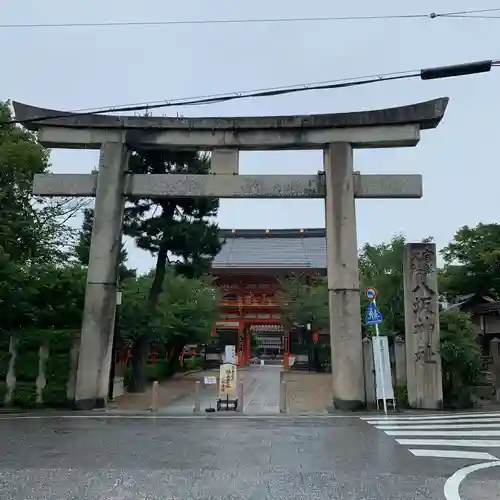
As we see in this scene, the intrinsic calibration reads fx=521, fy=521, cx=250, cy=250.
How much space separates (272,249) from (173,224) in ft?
77.7

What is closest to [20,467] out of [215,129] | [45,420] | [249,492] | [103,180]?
[249,492]

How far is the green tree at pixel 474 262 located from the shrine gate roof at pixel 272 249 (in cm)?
1139

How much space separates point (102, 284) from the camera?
1423 centimetres

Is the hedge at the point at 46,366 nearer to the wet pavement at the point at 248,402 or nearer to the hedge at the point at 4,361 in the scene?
the hedge at the point at 4,361

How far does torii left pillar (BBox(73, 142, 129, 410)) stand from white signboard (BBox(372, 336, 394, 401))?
7.12 meters

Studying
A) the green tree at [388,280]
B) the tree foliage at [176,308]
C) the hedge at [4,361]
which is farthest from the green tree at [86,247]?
the green tree at [388,280]

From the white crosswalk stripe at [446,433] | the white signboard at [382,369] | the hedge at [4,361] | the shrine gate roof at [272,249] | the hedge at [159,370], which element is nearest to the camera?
the white crosswalk stripe at [446,433]

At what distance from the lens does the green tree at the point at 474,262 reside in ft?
73.9

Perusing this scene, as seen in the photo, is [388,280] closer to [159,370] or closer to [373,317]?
[373,317]

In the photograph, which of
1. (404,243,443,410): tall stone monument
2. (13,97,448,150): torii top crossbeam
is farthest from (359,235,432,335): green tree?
(13,97,448,150): torii top crossbeam

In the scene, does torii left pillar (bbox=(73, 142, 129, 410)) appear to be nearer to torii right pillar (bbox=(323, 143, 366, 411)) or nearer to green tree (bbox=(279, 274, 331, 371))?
torii right pillar (bbox=(323, 143, 366, 411))

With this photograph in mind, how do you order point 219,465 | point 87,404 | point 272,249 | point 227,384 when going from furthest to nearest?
point 272,249
point 227,384
point 87,404
point 219,465

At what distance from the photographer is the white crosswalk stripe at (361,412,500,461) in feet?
25.3

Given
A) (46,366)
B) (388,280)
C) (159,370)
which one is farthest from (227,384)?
(159,370)
